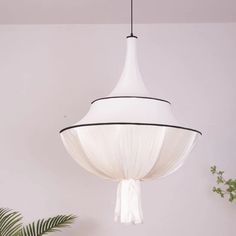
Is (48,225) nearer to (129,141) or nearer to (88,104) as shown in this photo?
(88,104)

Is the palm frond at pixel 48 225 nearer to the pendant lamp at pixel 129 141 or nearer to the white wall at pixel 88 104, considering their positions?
the white wall at pixel 88 104

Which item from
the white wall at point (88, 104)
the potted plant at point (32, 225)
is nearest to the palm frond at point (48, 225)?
the potted plant at point (32, 225)

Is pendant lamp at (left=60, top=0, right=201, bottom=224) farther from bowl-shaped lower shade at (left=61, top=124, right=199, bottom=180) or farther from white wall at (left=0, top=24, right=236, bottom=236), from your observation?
white wall at (left=0, top=24, right=236, bottom=236)

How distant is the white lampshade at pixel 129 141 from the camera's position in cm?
155

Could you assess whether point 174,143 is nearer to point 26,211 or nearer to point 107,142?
point 107,142

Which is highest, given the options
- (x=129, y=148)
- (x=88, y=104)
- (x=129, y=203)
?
(x=88, y=104)

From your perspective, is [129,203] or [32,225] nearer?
[129,203]

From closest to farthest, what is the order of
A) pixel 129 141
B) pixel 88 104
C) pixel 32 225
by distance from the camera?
pixel 129 141
pixel 32 225
pixel 88 104

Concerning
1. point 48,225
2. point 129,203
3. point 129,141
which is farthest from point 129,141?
point 48,225

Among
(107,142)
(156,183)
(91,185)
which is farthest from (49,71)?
(107,142)

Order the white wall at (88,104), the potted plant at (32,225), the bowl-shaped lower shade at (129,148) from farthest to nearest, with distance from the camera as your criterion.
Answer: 1. the white wall at (88,104)
2. the potted plant at (32,225)
3. the bowl-shaped lower shade at (129,148)

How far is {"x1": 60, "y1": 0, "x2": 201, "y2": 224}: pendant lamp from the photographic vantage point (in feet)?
5.10

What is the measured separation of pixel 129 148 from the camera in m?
1.56

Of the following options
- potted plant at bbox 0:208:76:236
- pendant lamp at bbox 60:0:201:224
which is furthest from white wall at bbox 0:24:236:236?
pendant lamp at bbox 60:0:201:224
